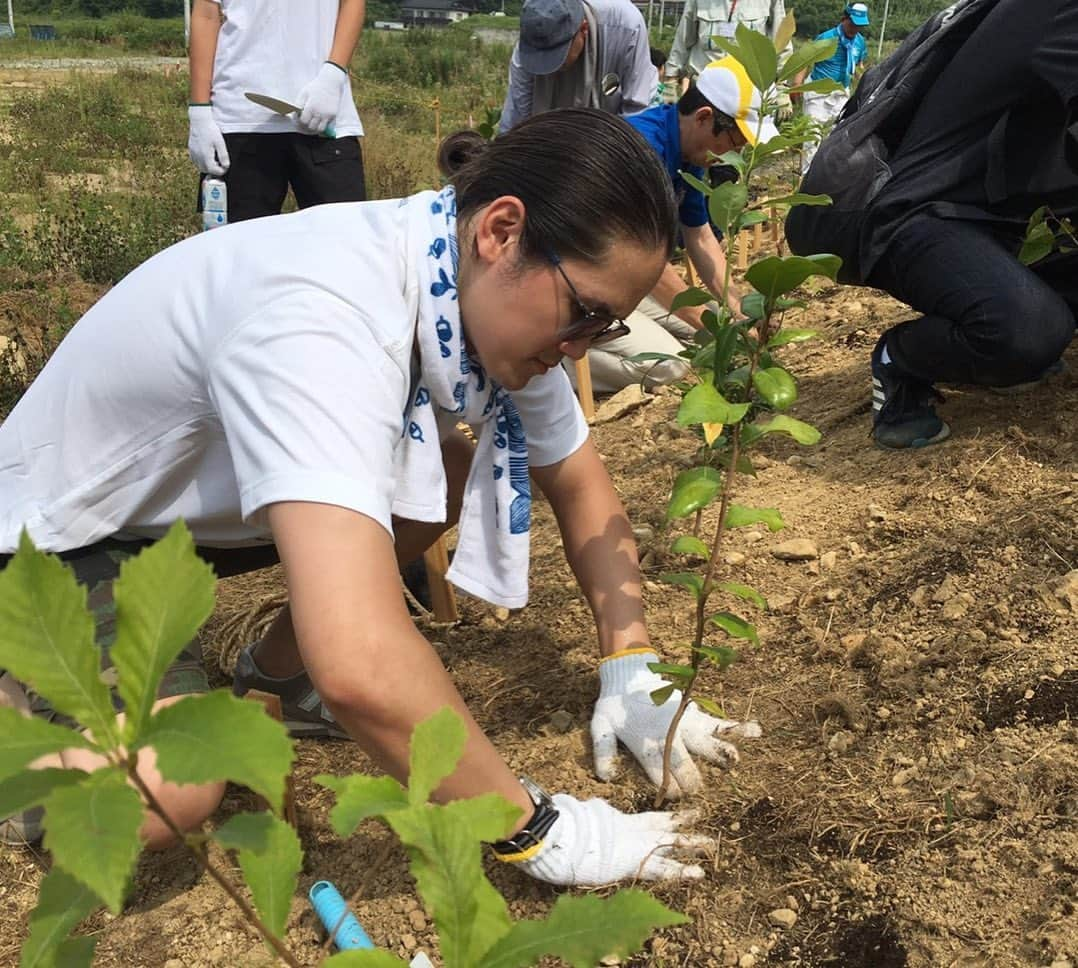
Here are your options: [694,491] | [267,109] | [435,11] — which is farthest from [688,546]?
[435,11]

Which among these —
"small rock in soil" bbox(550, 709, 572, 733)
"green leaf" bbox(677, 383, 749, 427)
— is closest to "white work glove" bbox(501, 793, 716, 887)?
"small rock in soil" bbox(550, 709, 572, 733)

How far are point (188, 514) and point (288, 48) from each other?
2227 mm

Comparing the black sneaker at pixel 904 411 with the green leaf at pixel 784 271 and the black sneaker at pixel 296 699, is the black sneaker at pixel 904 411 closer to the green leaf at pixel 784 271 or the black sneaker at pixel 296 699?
the green leaf at pixel 784 271

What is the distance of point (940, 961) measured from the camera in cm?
137

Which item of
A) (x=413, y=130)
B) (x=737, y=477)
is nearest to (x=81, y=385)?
(x=737, y=477)

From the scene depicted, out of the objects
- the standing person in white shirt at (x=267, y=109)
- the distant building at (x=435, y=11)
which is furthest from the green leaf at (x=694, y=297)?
the distant building at (x=435, y=11)

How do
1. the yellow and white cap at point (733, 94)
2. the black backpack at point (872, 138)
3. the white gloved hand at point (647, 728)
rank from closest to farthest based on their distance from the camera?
the white gloved hand at point (647, 728) → the black backpack at point (872, 138) → the yellow and white cap at point (733, 94)

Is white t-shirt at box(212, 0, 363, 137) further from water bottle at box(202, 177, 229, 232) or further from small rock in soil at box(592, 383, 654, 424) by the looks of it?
small rock in soil at box(592, 383, 654, 424)

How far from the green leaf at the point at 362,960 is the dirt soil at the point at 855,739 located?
1013 mm

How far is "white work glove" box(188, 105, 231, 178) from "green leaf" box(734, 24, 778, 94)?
2.23m

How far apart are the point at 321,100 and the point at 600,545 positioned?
1.94 metres

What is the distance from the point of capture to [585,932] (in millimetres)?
576

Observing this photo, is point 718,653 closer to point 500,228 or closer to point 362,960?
point 500,228

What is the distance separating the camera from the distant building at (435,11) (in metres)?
59.8
